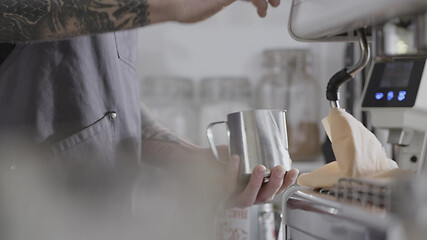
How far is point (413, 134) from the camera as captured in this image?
1.11 metres

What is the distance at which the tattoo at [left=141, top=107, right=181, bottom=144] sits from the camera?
1188 mm

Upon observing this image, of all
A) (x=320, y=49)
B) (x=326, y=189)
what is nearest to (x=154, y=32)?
(x=320, y=49)

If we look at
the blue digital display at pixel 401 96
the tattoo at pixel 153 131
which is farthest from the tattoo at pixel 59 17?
the blue digital display at pixel 401 96

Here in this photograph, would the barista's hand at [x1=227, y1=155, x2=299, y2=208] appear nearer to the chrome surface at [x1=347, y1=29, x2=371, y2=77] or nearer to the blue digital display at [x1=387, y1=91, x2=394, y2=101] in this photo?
the chrome surface at [x1=347, y1=29, x2=371, y2=77]

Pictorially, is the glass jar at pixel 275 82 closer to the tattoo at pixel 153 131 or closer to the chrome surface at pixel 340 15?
the tattoo at pixel 153 131

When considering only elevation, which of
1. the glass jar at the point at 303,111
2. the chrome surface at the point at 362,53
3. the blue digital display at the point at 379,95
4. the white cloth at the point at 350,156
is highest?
the chrome surface at the point at 362,53

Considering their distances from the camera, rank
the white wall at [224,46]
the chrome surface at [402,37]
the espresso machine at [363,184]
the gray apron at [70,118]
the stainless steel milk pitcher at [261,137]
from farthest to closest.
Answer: the white wall at [224,46] → the gray apron at [70,118] → the stainless steel milk pitcher at [261,137] → the chrome surface at [402,37] → the espresso machine at [363,184]

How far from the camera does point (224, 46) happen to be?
2182 mm

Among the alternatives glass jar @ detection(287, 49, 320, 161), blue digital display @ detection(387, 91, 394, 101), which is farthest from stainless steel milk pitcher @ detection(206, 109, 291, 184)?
glass jar @ detection(287, 49, 320, 161)

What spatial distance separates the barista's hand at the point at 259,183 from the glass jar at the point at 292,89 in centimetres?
112

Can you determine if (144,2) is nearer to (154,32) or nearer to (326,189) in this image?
(326,189)

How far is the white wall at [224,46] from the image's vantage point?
84.4 inches

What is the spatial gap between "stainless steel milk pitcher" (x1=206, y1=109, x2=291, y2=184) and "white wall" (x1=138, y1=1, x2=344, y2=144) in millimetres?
1268

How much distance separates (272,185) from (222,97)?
1.24 meters
